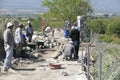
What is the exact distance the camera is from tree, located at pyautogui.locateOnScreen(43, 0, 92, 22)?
154ft

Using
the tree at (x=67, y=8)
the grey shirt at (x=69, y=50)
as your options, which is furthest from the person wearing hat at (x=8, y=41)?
the tree at (x=67, y=8)

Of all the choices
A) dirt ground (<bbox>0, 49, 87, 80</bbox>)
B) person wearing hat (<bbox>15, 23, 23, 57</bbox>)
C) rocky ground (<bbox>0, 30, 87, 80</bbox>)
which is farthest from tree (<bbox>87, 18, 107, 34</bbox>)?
dirt ground (<bbox>0, 49, 87, 80</bbox>)

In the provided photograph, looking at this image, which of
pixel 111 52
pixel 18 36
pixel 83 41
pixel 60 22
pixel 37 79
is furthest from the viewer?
pixel 60 22

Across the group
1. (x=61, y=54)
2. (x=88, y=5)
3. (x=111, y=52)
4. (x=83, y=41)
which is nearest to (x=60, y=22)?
(x=88, y=5)

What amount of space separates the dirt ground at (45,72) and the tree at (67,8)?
28.3 meters

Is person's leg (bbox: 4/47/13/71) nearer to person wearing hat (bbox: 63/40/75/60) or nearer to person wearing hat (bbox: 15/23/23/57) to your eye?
person wearing hat (bbox: 15/23/23/57)

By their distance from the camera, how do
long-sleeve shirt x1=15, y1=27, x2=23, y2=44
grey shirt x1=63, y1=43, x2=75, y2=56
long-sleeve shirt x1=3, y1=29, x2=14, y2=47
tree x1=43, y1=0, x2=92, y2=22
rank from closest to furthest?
1. long-sleeve shirt x1=3, y1=29, x2=14, y2=47
2. long-sleeve shirt x1=15, y1=27, x2=23, y2=44
3. grey shirt x1=63, y1=43, x2=75, y2=56
4. tree x1=43, y1=0, x2=92, y2=22

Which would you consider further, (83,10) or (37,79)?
(83,10)

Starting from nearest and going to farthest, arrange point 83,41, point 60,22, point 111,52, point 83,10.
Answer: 1. point 111,52
2. point 83,41
3. point 83,10
4. point 60,22

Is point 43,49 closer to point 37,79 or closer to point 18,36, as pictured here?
point 18,36

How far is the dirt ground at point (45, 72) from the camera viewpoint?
14.8 meters

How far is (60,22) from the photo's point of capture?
51.3m

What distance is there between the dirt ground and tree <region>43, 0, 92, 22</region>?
2833 cm

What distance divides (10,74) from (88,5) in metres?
33.3
